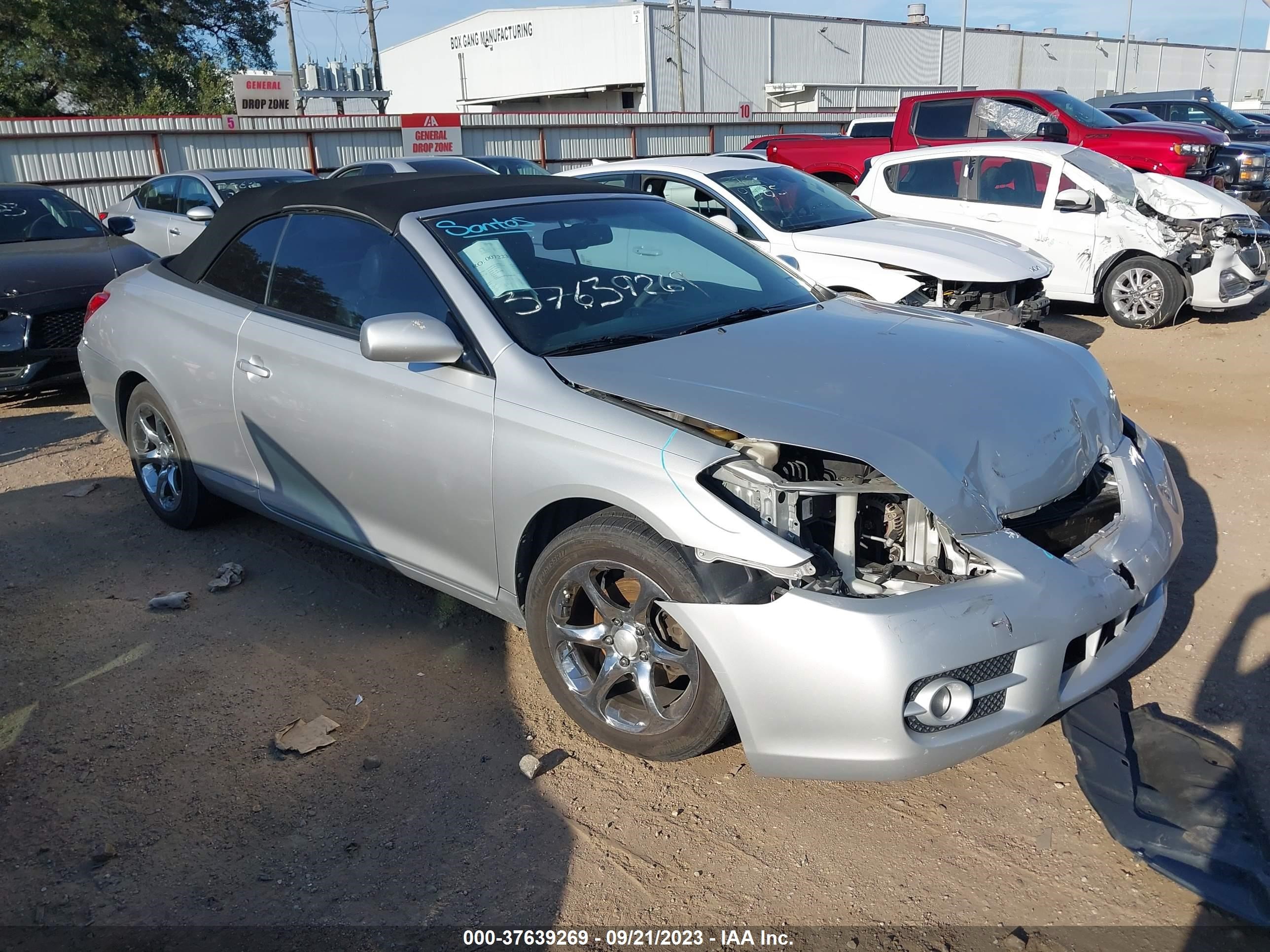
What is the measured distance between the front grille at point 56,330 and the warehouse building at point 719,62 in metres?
32.6

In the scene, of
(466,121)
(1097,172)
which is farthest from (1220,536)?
(466,121)

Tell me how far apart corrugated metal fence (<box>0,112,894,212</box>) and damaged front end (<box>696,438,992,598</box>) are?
18835mm

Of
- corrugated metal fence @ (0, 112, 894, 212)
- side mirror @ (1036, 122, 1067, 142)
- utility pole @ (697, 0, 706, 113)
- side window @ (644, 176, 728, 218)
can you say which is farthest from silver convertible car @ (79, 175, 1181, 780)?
utility pole @ (697, 0, 706, 113)

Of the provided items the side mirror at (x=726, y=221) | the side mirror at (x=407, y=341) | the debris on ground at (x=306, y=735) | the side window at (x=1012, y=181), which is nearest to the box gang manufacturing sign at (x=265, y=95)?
the side mirror at (x=726, y=221)

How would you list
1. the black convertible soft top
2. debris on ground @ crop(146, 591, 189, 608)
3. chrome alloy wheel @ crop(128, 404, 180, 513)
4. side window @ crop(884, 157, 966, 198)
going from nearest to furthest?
the black convertible soft top, debris on ground @ crop(146, 591, 189, 608), chrome alloy wheel @ crop(128, 404, 180, 513), side window @ crop(884, 157, 966, 198)

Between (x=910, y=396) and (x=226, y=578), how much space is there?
3.11 m

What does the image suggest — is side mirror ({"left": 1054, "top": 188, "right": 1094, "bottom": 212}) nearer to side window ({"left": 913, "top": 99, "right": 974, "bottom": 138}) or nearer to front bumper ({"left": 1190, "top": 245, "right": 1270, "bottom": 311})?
front bumper ({"left": 1190, "top": 245, "right": 1270, "bottom": 311})

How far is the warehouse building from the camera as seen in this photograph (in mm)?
43688

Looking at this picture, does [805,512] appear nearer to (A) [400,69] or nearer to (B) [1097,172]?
(B) [1097,172]

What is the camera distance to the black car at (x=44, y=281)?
7.04 metres

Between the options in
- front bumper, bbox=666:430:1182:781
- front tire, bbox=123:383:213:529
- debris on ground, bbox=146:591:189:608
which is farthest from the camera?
front tire, bbox=123:383:213:529

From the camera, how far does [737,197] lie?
8414 millimetres

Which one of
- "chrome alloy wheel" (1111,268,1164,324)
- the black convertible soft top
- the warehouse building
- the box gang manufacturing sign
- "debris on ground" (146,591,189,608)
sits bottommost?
"debris on ground" (146,591,189,608)

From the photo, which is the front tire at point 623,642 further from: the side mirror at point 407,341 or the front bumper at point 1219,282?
the front bumper at point 1219,282
